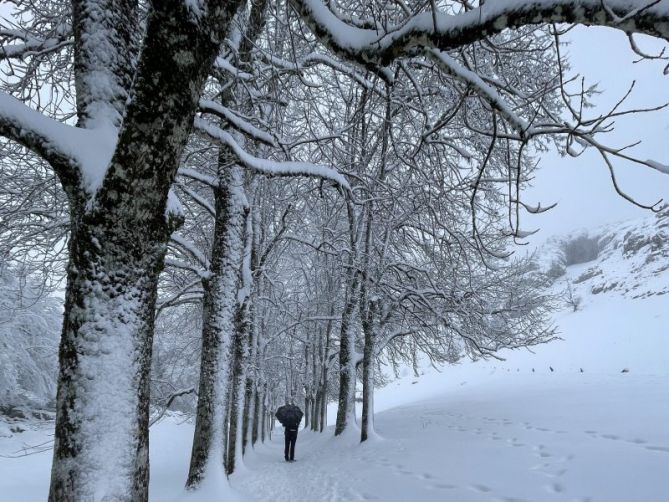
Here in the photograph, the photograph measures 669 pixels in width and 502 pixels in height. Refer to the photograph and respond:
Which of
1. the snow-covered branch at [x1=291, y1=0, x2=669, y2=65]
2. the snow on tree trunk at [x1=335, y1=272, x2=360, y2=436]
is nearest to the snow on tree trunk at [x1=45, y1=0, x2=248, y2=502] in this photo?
the snow-covered branch at [x1=291, y1=0, x2=669, y2=65]

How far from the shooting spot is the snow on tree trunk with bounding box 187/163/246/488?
5.24 m

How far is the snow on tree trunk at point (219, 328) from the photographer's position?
5238 mm

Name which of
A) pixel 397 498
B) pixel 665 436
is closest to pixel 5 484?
pixel 397 498

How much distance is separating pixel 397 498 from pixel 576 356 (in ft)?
62.5

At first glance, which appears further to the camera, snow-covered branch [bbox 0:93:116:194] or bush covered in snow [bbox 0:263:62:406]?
bush covered in snow [bbox 0:263:62:406]

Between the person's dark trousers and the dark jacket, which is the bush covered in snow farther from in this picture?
the person's dark trousers

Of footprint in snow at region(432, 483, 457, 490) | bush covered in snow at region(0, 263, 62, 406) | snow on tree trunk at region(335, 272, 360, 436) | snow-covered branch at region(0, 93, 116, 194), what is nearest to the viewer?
snow-covered branch at region(0, 93, 116, 194)

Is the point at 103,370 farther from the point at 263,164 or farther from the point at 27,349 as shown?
the point at 27,349

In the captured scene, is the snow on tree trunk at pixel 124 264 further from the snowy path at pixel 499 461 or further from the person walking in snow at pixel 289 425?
the person walking in snow at pixel 289 425

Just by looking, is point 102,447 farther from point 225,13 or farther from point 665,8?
point 665,8

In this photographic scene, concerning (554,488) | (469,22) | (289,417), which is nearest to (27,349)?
(289,417)

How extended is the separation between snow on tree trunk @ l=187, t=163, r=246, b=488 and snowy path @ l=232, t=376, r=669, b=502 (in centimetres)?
98

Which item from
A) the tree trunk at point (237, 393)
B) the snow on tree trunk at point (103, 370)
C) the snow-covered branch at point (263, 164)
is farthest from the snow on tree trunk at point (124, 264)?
the tree trunk at point (237, 393)

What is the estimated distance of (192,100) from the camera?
2021 mm
